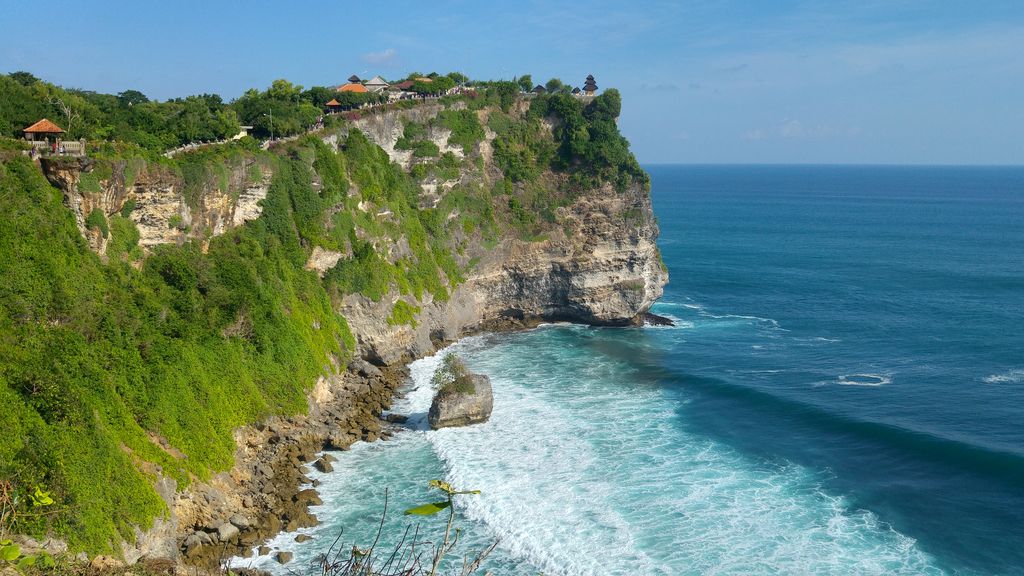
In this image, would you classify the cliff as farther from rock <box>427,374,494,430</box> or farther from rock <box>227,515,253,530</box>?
rock <box>427,374,494,430</box>

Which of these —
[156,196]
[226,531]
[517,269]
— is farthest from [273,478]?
[517,269]

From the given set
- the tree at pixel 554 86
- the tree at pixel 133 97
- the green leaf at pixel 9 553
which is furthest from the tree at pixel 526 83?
the green leaf at pixel 9 553

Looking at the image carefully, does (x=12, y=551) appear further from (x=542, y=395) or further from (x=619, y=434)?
(x=542, y=395)

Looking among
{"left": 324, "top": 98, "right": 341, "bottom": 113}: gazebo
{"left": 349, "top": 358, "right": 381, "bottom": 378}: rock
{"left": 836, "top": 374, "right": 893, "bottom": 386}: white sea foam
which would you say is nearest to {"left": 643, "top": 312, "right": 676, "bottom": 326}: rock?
Result: {"left": 836, "top": 374, "right": 893, "bottom": 386}: white sea foam

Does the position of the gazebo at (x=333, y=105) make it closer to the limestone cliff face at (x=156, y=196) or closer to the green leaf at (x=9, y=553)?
the limestone cliff face at (x=156, y=196)

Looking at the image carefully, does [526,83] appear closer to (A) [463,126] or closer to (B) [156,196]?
(A) [463,126]

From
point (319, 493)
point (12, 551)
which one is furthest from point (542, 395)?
point (12, 551)
